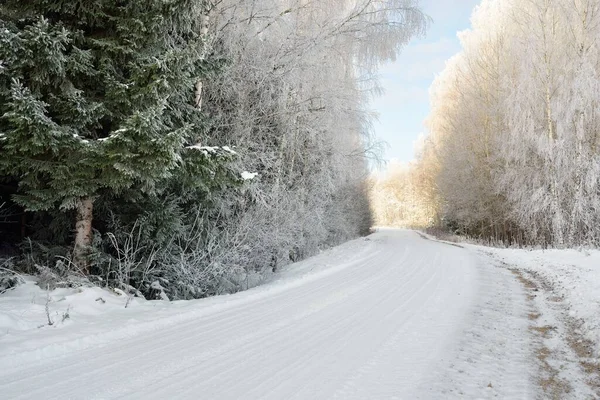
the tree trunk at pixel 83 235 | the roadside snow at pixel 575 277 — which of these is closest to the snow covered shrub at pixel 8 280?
the tree trunk at pixel 83 235

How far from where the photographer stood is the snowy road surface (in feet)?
8.55

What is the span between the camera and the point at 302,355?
3.27m

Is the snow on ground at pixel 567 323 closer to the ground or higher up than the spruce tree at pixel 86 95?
closer to the ground

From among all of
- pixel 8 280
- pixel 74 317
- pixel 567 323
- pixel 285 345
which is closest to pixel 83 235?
pixel 8 280

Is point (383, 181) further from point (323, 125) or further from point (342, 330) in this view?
point (342, 330)

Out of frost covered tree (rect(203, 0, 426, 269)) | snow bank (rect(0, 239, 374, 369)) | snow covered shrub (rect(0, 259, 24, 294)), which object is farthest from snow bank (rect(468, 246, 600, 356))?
snow covered shrub (rect(0, 259, 24, 294))

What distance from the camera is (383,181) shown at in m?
74.1

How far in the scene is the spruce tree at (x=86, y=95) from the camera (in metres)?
4.28

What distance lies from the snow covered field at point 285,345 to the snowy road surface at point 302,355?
0.01m

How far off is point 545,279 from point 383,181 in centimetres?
6787

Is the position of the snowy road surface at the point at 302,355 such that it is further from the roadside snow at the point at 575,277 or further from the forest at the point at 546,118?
the forest at the point at 546,118

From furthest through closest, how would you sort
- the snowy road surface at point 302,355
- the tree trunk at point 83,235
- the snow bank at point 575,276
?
1. the tree trunk at point 83,235
2. the snow bank at point 575,276
3. the snowy road surface at point 302,355

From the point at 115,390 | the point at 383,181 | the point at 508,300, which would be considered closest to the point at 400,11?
the point at 508,300

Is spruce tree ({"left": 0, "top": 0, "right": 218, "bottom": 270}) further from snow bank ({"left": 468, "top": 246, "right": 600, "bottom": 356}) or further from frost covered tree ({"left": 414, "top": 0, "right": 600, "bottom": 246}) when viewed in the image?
frost covered tree ({"left": 414, "top": 0, "right": 600, "bottom": 246})
